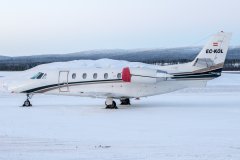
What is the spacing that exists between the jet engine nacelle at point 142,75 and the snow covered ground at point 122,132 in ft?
4.74

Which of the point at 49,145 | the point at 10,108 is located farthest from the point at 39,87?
the point at 49,145

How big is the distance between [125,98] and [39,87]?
15.4ft

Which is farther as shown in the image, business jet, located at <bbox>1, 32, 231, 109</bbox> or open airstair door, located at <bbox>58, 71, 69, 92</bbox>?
open airstair door, located at <bbox>58, 71, 69, 92</bbox>

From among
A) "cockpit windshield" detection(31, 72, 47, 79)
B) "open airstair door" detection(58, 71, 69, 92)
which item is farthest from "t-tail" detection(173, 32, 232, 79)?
"cockpit windshield" detection(31, 72, 47, 79)

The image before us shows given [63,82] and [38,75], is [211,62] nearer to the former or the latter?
[63,82]

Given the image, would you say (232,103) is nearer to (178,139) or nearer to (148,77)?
(148,77)

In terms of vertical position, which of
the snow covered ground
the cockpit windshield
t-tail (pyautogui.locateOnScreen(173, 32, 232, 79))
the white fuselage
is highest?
t-tail (pyautogui.locateOnScreen(173, 32, 232, 79))

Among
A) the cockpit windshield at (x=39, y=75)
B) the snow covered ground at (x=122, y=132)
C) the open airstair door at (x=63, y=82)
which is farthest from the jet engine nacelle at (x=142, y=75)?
the cockpit windshield at (x=39, y=75)

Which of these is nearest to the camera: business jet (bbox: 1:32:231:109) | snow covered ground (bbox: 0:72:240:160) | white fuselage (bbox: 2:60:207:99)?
snow covered ground (bbox: 0:72:240:160)

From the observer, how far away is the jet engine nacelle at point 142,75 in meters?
23.2

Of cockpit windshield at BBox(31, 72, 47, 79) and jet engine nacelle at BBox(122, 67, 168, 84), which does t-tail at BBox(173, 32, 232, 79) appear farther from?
cockpit windshield at BBox(31, 72, 47, 79)

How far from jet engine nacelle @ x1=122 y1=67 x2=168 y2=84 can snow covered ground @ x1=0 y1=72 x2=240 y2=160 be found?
1.44 meters

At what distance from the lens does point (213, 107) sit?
921 inches

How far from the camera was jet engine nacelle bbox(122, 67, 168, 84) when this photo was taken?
23.2 metres
